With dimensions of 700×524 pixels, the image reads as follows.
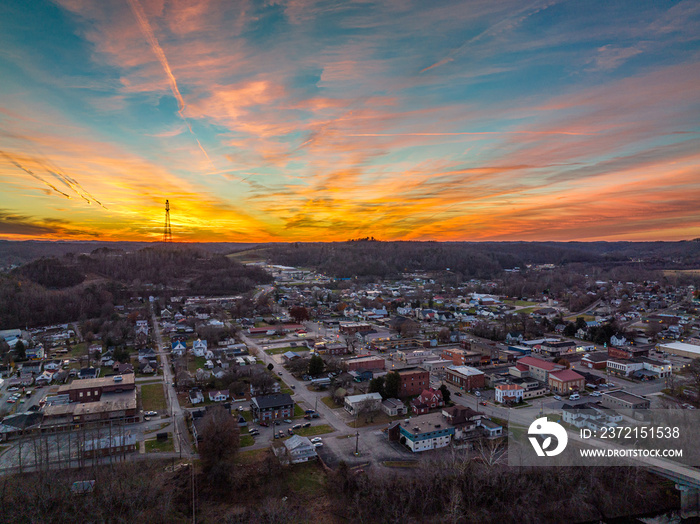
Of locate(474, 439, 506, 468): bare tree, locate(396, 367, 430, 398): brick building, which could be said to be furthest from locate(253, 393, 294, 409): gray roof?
locate(474, 439, 506, 468): bare tree

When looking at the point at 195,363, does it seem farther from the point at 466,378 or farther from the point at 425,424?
the point at 466,378

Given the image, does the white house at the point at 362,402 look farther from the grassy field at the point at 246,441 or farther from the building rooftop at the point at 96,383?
the building rooftop at the point at 96,383

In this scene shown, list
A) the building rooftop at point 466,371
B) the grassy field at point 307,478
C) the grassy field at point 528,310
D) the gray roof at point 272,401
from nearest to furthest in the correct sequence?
1. the grassy field at point 307,478
2. the gray roof at point 272,401
3. the building rooftop at point 466,371
4. the grassy field at point 528,310

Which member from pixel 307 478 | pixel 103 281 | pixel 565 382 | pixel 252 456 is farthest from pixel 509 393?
pixel 103 281

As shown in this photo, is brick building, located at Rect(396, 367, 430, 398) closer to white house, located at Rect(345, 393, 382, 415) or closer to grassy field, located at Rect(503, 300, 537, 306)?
white house, located at Rect(345, 393, 382, 415)

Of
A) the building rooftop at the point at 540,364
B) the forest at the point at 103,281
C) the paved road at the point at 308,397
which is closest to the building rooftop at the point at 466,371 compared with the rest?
the building rooftop at the point at 540,364

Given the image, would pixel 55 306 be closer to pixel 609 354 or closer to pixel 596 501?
pixel 596 501

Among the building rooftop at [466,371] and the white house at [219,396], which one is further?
the building rooftop at [466,371]

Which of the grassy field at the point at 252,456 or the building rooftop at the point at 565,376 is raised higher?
the building rooftop at the point at 565,376
